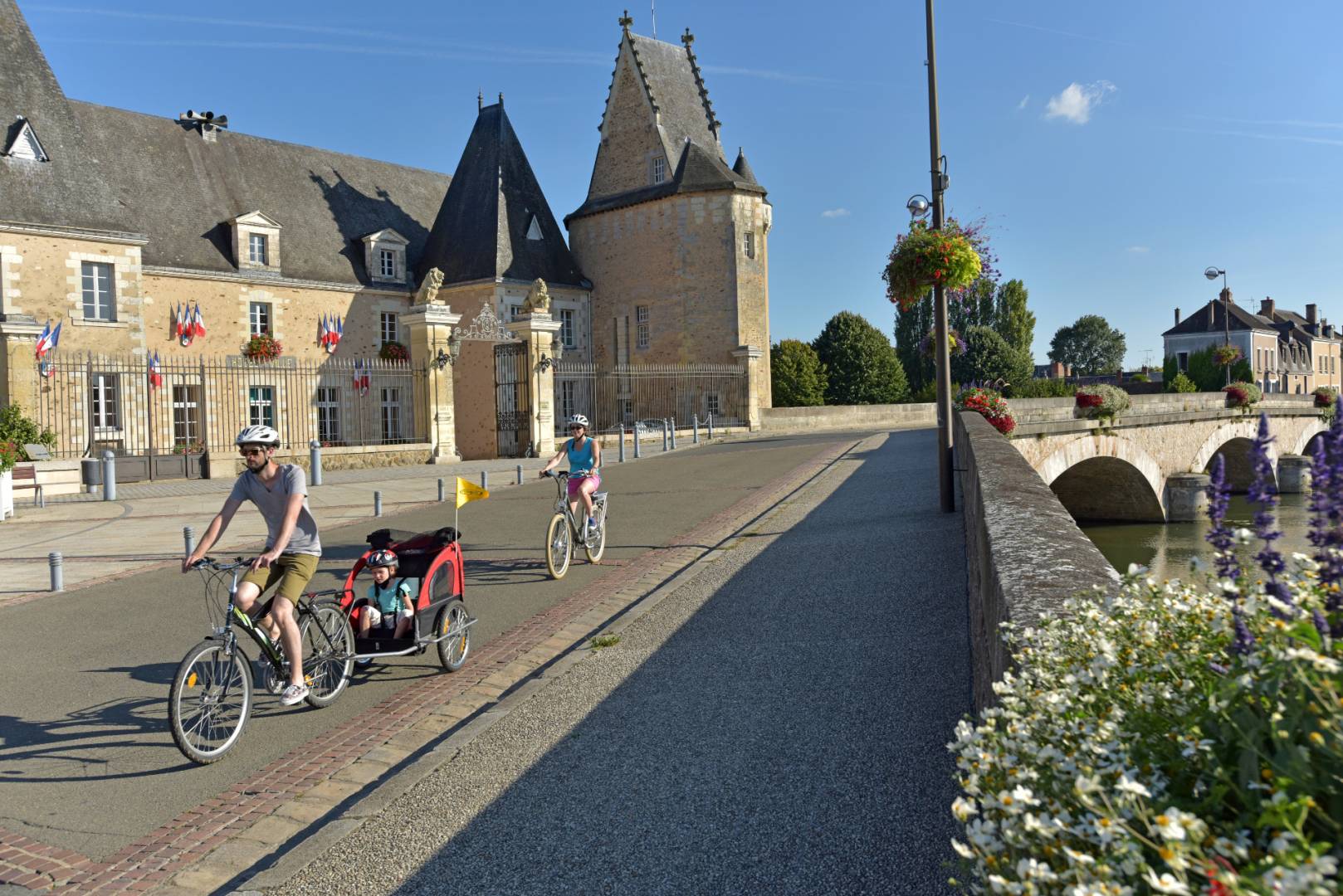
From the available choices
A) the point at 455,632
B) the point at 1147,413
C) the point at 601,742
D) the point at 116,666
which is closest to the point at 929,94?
the point at 455,632

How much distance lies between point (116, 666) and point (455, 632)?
2.39m

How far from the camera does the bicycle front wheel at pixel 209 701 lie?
4.98 metres

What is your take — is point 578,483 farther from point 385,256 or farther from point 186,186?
point 385,256

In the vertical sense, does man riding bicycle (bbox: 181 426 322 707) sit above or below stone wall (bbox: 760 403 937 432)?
below

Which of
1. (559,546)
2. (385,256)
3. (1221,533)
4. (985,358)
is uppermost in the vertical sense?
(385,256)

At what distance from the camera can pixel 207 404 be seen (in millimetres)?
24625

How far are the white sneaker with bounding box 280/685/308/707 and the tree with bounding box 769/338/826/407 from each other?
1846 inches

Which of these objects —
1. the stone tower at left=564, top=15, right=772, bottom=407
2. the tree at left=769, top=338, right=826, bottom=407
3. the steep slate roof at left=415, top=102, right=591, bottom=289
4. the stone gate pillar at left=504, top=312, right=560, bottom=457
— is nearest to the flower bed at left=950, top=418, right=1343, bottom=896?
the stone gate pillar at left=504, top=312, right=560, bottom=457

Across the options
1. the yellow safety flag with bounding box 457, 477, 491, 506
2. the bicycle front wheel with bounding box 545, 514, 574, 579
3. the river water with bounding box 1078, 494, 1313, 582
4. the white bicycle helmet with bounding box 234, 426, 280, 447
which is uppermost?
the white bicycle helmet with bounding box 234, 426, 280, 447

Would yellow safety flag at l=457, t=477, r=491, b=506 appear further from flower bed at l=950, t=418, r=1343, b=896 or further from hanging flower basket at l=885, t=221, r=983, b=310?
hanging flower basket at l=885, t=221, r=983, b=310

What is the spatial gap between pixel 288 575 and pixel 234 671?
0.58 metres

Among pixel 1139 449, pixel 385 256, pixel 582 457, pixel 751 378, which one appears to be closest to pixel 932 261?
pixel 582 457

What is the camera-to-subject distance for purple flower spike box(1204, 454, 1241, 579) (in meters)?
2.21

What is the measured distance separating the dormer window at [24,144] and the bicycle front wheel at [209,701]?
27.1 m
